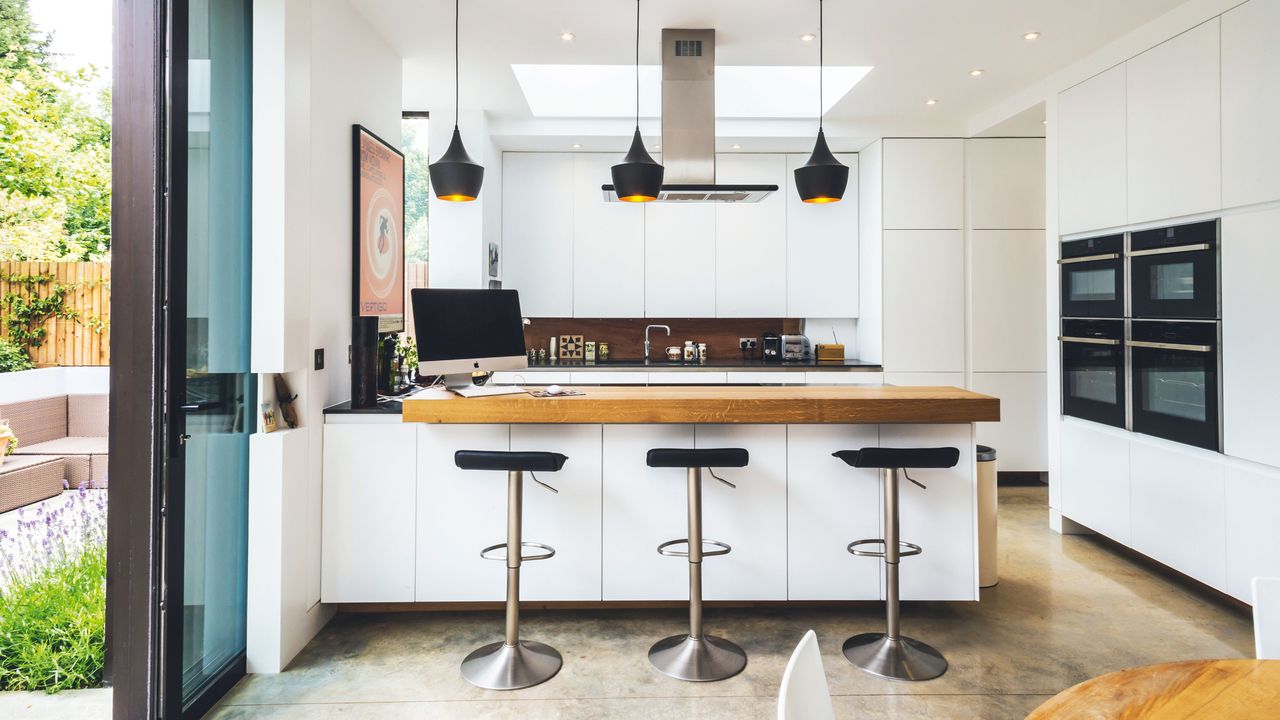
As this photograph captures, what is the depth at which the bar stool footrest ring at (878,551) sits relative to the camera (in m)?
2.74

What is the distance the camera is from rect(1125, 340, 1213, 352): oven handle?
3.24 metres

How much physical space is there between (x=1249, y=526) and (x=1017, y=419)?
2.40 m

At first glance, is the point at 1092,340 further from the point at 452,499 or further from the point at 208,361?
the point at 208,361

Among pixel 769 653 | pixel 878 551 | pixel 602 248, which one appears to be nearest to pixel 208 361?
pixel 769 653

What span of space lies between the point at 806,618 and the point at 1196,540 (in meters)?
1.97

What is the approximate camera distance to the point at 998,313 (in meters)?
5.41

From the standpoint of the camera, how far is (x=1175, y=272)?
3.43 metres

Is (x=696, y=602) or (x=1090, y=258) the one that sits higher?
(x=1090, y=258)

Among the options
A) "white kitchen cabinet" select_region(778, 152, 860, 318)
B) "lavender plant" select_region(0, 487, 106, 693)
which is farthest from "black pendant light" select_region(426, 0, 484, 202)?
"white kitchen cabinet" select_region(778, 152, 860, 318)

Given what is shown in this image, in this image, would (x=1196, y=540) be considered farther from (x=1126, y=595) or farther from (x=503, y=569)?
(x=503, y=569)

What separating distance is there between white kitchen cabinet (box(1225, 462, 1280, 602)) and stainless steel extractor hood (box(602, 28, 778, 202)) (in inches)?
99.8

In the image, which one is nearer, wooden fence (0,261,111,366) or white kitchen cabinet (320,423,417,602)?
wooden fence (0,261,111,366)

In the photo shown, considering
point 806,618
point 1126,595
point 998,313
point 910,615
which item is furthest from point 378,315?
point 998,313

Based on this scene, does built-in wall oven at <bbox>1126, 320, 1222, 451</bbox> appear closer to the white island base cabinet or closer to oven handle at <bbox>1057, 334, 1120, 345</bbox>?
oven handle at <bbox>1057, 334, 1120, 345</bbox>
